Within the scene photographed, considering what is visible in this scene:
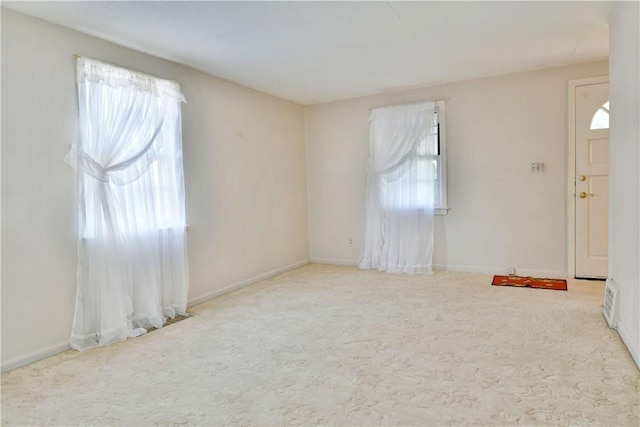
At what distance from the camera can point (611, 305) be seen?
116 inches

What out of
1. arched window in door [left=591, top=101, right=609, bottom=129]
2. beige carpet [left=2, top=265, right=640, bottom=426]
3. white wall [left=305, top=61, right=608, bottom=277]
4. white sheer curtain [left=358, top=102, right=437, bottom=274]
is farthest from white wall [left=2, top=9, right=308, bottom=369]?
arched window in door [left=591, top=101, right=609, bottom=129]

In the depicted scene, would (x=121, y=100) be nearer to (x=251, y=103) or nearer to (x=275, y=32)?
(x=275, y=32)

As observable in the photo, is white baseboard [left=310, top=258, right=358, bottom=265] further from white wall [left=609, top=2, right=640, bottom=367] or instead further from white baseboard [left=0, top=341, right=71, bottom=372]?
white baseboard [left=0, top=341, right=71, bottom=372]

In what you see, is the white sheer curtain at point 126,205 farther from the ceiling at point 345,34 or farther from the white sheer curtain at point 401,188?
the white sheer curtain at point 401,188

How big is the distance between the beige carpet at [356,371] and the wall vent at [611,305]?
73mm

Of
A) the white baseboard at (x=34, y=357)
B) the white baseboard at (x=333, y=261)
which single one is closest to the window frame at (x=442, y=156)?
the white baseboard at (x=333, y=261)

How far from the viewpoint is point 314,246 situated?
601 centimetres

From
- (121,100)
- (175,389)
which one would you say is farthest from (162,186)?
(175,389)

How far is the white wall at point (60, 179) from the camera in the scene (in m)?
2.58

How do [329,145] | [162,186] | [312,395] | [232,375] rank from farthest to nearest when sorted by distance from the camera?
[329,145], [162,186], [232,375], [312,395]

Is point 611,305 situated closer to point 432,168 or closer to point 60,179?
point 432,168

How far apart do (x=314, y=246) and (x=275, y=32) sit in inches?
138

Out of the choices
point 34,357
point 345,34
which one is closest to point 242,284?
point 34,357

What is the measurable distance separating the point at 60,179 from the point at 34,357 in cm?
124
